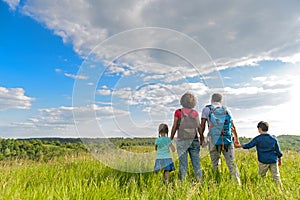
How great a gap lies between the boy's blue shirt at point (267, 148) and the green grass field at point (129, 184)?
0.49m

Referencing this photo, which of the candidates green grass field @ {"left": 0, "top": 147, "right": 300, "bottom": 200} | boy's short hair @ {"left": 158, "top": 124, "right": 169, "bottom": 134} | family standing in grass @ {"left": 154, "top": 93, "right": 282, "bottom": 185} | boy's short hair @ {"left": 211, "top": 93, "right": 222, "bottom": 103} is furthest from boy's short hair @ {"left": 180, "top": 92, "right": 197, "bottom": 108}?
green grass field @ {"left": 0, "top": 147, "right": 300, "bottom": 200}

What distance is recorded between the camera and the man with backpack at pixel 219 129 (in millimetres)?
6402

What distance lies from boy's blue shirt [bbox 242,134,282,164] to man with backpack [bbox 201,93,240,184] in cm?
78

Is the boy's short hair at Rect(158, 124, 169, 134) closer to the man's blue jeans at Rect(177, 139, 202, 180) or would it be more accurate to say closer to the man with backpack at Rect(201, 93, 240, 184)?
the man's blue jeans at Rect(177, 139, 202, 180)

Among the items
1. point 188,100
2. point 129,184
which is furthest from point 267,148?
point 129,184

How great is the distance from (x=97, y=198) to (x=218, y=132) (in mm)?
3295

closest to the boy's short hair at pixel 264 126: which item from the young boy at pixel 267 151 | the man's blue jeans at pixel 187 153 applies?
the young boy at pixel 267 151

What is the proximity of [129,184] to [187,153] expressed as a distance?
1.65 meters

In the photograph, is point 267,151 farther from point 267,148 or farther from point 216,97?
point 216,97

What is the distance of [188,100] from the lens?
6352 millimetres

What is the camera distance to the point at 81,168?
700 centimetres

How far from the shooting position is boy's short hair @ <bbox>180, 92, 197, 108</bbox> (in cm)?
636

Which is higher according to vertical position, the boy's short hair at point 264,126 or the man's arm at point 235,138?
the boy's short hair at point 264,126

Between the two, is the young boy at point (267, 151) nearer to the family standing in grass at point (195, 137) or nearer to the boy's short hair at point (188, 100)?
the family standing in grass at point (195, 137)
